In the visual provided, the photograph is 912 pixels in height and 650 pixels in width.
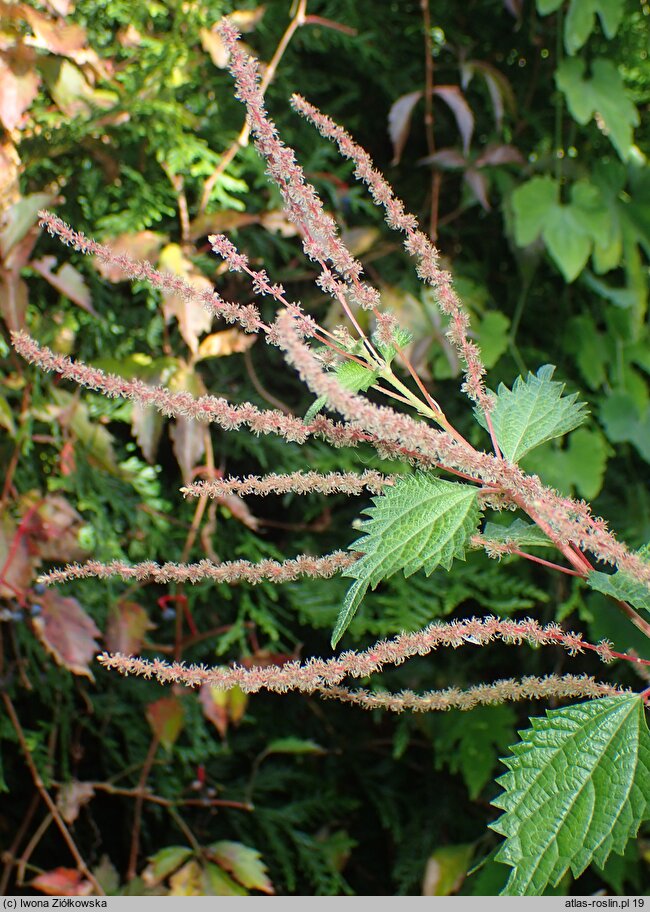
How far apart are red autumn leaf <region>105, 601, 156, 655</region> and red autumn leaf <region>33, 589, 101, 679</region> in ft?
0.13

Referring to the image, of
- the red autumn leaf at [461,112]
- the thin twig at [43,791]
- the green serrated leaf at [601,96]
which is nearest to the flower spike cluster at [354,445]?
the thin twig at [43,791]

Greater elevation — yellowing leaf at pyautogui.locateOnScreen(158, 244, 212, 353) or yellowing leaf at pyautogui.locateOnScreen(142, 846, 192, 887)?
yellowing leaf at pyautogui.locateOnScreen(158, 244, 212, 353)

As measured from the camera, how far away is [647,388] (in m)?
1.22

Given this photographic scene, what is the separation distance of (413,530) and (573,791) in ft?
0.44

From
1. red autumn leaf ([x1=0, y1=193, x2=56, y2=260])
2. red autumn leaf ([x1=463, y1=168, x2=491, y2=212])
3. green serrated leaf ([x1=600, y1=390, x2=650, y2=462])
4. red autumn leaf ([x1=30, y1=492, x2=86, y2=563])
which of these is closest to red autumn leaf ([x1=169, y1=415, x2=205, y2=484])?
red autumn leaf ([x1=30, y1=492, x2=86, y2=563])

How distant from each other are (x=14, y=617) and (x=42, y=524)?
10 centimetres

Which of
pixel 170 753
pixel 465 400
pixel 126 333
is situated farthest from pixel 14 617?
pixel 465 400

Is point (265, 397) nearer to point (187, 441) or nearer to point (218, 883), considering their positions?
point (187, 441)

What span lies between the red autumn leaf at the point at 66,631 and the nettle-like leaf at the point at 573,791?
529 millimetres

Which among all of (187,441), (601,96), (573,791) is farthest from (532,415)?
(601,96)

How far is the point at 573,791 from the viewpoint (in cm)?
37

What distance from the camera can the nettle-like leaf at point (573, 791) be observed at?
0.36 metres

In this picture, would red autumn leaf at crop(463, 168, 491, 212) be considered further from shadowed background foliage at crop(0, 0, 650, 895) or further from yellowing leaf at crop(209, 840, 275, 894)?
yellowing leaf at crop(209, 840, 275, 894)

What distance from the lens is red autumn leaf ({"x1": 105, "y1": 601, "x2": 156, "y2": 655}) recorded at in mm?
866
